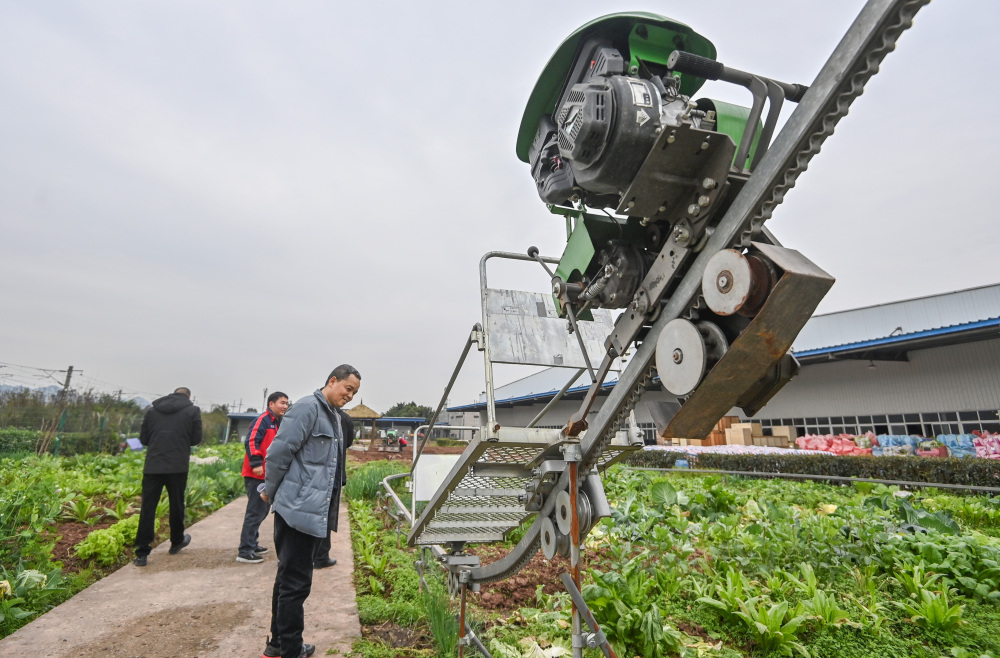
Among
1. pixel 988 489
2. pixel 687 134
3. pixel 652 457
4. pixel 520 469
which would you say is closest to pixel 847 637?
pixel 520 469

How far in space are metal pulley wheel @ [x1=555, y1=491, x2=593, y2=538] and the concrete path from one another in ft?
6.13

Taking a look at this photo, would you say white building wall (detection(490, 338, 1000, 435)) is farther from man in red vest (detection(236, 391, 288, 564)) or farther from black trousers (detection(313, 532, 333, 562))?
man in red vest (detection(236, 391, 288, 564))

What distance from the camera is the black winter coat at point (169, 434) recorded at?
5270mm

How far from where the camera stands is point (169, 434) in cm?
539

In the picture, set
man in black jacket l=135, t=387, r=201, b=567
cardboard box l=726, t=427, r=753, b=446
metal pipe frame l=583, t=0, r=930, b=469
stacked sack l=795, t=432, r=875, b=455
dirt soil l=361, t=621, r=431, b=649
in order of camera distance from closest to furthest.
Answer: metal pipe frame l=583, t=0, r=930, b=469, dirt soil l=361, t=621, r=431, b=649, man in black jacket l=135, t=387, r=201, b=567, stacked sack l=795, t=432, r=875, b=455, cardboard box l=726, t=427, r=753, b=446

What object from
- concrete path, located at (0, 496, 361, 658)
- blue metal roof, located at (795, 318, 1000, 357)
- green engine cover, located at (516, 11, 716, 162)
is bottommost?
concrete path, located at (0, 496, 361, 658)

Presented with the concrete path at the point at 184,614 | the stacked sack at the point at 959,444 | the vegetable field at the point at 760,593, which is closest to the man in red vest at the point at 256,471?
the concrete path at the point at 184,614

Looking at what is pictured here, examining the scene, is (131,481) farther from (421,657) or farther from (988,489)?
(988,489)

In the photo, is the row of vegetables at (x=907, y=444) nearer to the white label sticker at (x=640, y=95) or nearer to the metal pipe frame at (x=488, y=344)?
the metal pipe frame at (x=488, y=344)

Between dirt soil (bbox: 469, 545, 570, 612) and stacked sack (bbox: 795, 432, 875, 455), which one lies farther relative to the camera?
stacked sack (bbox: 795, 432, 875, 455)

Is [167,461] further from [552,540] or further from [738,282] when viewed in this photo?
[738,282]

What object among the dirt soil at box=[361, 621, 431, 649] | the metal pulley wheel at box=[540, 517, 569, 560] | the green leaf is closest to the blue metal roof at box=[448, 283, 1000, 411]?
the green leaf

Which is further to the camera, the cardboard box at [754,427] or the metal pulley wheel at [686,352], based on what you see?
the cardboard box at [754,427]

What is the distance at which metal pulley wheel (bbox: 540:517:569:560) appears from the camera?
2.48m
